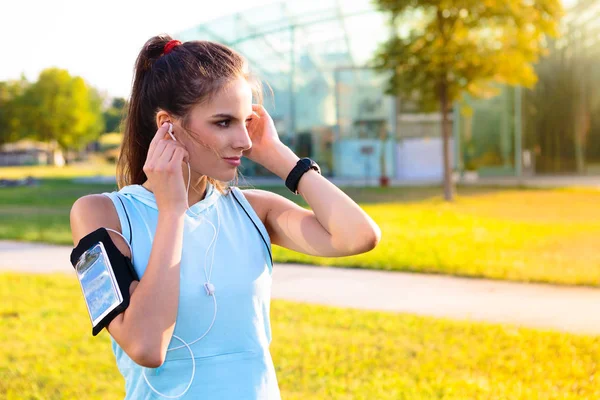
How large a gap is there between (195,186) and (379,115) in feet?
84.1

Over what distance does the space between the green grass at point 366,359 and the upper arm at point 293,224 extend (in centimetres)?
226

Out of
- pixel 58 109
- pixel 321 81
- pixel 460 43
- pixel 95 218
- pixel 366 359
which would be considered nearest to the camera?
pixel 95 218

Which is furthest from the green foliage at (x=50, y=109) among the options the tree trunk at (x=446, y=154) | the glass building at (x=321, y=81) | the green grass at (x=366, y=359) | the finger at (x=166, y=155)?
the finger at (x=166, y=155)

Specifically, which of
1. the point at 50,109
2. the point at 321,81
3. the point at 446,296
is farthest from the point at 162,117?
the point at 50,109

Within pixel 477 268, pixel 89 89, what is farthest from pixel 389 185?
pixel 89 89

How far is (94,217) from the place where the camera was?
178 cm

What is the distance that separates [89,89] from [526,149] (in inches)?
2412

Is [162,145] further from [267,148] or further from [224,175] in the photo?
[267,148]

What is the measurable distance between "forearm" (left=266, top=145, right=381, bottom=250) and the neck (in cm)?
24

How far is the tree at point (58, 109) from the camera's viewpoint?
232 feet

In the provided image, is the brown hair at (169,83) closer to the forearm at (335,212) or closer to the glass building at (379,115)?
the forearm at (335,212)

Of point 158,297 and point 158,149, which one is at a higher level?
point 158,149

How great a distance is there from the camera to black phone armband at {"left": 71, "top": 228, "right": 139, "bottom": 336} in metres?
1.67

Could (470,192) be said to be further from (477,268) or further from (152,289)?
(152,289)
